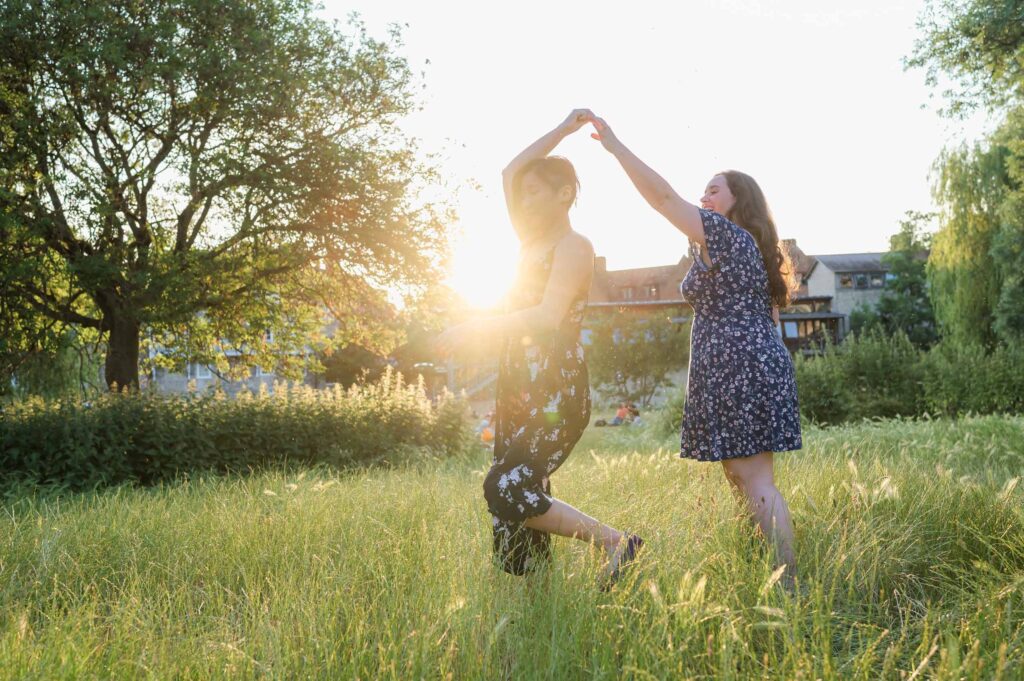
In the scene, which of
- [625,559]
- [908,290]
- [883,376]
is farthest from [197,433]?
[908,290]

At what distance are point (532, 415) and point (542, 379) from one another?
0.43 ft

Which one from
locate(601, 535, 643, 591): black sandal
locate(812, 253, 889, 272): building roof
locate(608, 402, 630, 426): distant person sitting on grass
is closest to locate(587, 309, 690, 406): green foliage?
locate(608, 402, 630, 426): distant person sitting on grass

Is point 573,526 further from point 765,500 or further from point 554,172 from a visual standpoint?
point 554,172

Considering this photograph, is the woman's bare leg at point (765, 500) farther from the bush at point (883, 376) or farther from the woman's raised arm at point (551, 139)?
the bush at point (883, 376)

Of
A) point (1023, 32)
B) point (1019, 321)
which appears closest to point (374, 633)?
point (1023, 32)

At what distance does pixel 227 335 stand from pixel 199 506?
40.5 feet

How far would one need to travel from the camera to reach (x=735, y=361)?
340 cm

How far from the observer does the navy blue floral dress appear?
3.35m

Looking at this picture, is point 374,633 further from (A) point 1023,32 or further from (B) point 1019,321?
(B) point 1019,321

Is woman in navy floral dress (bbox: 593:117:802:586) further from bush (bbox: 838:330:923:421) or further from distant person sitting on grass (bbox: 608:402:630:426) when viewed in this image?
distant person sitting on grass (bbox: 608:402:630:426)

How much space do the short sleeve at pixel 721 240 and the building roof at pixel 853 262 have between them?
59.5 metres

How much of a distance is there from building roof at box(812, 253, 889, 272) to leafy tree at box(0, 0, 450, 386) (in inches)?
1963

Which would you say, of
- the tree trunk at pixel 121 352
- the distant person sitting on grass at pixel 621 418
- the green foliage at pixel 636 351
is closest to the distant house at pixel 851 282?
the green foliage at pixel 636 351

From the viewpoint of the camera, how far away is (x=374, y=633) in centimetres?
259
